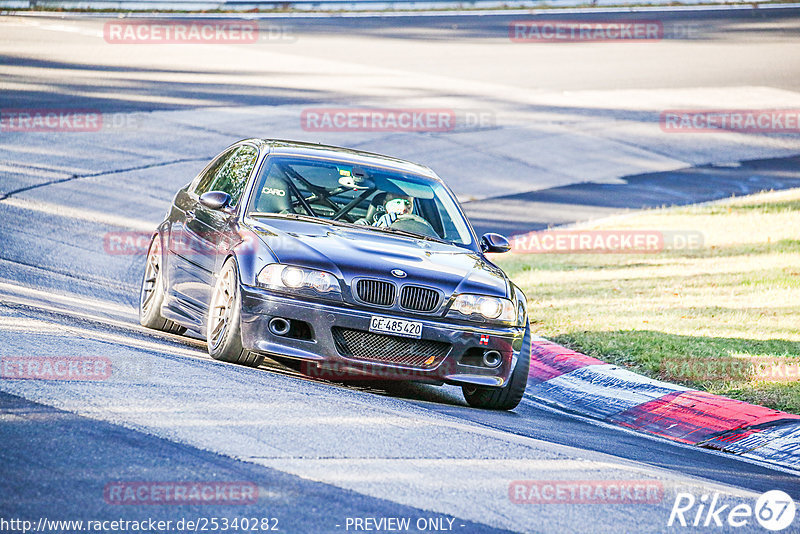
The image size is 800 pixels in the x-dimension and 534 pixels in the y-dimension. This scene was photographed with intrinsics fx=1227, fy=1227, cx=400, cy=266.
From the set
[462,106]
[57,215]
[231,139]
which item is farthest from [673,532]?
[462,106]

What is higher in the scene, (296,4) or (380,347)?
(296,4)

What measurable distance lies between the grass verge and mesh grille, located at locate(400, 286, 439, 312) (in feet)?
8.79

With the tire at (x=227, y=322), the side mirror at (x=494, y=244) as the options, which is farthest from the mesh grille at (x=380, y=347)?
the side mirror at (x=494, y=244)

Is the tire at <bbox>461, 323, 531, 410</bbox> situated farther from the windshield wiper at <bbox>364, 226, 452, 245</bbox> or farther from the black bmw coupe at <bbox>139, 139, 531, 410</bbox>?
the windshield wiper at <bbox>364, 226, 452, 245</bbox>

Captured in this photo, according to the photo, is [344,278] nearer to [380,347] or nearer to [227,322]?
[380,347]

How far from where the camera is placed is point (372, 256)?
8.22 m

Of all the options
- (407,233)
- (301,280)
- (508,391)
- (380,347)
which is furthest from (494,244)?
(301,280)

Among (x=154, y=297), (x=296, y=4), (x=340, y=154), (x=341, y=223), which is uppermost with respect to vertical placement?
(x=296, y=4)

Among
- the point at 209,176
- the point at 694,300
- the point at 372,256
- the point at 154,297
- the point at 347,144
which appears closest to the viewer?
the point at 372,256

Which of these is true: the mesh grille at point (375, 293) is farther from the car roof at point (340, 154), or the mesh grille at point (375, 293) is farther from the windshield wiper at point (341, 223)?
the car roof at point (340, 154)

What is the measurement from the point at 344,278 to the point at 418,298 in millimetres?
518

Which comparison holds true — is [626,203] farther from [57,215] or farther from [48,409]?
[48,409]

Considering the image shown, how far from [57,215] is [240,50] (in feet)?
50.8

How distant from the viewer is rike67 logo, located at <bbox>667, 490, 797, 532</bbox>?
5914 millimetres
